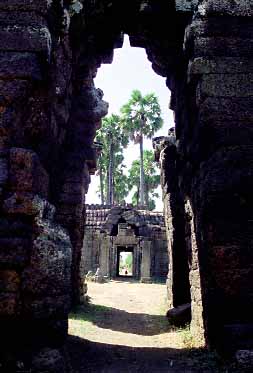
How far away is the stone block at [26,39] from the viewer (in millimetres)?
4004

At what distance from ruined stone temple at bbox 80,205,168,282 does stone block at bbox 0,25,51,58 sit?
18400 millimetres

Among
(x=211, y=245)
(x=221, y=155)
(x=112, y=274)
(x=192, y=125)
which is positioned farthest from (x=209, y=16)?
(x=112, y=274)

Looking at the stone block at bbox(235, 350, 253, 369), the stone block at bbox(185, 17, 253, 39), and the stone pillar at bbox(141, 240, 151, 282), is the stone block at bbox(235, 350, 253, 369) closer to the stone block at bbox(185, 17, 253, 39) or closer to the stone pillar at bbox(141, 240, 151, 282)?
the stone block at bbox(185, 17, 253, 39)

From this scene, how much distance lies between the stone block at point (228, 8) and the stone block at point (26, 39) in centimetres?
207

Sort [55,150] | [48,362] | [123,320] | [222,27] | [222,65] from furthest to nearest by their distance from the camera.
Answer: [123,320] → [55,150] → [222,27] → [222,65] → [48,362]

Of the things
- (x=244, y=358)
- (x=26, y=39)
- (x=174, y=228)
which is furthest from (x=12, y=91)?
(x=174, y=228)

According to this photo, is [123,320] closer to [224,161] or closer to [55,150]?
[55,150]

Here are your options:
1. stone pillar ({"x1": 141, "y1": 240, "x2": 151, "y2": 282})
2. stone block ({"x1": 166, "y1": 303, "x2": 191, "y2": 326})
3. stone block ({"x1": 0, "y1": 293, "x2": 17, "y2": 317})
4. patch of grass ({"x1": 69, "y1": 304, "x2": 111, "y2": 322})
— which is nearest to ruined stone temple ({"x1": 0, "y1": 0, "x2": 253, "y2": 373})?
stone block ({"x1": 0, "y1": 293, "x2": 17, "y2": 317})

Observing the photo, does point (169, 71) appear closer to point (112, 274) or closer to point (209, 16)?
point (209, 16)

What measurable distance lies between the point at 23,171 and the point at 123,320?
6.03 metres

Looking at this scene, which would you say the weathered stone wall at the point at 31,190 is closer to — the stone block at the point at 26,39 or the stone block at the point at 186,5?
the stone block at the point at 26,39

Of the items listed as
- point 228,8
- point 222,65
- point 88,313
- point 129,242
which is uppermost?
point 228,8

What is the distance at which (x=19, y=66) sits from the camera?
3947 mm

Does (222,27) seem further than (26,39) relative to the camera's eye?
Yes
